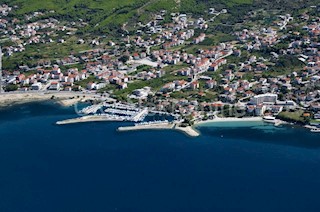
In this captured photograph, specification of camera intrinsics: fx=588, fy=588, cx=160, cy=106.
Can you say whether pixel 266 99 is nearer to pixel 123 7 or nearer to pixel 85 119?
pixel 85 119

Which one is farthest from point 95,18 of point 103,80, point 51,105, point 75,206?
point 75,206

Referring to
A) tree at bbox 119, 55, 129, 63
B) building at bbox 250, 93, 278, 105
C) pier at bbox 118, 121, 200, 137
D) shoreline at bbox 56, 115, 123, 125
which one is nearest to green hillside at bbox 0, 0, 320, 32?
tree at bbox 119, 55, 129, 63

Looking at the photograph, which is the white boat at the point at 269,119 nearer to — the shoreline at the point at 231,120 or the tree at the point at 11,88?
the shoreline at the point at 231,120

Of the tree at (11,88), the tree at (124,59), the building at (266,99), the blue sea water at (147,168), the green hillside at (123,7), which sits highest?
the green hillside at (123,7)

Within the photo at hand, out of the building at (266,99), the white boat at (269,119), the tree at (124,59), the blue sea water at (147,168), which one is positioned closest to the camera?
the blue sea water at (147,168)

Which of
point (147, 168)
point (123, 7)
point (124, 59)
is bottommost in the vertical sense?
point (147, 168)

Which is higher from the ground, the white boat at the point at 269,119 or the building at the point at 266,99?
the building at the point at 266,99

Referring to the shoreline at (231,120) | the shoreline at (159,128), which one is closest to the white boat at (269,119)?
the shoreline at (231,120)

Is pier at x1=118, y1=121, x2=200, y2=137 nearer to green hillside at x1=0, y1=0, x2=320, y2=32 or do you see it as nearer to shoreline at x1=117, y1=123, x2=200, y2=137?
shoreline at x1=117, y1=123, x2=200, y2=137

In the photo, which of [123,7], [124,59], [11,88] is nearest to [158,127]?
[11,88]
